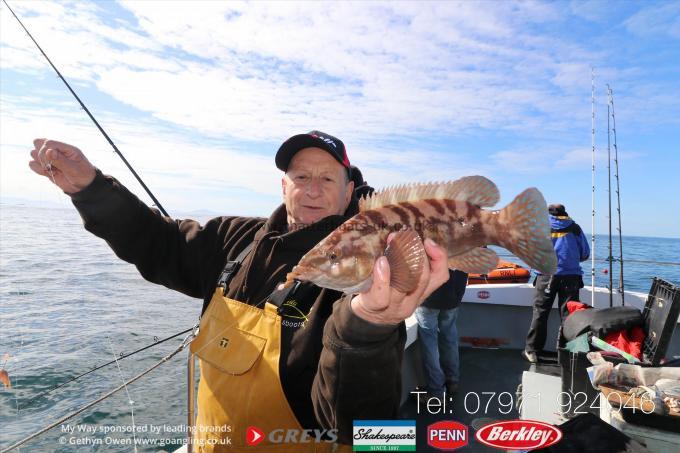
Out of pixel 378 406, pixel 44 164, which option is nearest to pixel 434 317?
pixel 378 406

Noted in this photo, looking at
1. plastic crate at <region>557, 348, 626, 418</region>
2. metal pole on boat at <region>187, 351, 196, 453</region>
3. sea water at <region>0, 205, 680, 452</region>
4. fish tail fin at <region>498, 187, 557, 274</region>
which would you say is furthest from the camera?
sea water at <region>0, 205, 680, 452</region>

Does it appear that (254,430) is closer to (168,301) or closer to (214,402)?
(214,402)

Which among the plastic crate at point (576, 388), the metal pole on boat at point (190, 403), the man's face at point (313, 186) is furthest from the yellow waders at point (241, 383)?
the plastic crate at point (576, 388)

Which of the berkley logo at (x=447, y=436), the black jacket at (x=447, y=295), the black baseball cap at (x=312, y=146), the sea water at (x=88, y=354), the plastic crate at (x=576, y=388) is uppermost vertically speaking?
the black baseball cap at (x=312, y=146)

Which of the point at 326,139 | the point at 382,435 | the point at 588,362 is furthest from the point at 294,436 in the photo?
the point at 588,362

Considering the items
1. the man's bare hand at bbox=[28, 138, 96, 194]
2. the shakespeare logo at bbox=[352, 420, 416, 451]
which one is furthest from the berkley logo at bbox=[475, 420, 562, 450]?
the man's bare hand at bbox=[28, 138, 96, 194]

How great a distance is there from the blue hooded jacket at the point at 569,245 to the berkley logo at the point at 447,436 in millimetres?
3739

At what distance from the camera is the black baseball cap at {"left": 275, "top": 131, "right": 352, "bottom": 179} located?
104 inches

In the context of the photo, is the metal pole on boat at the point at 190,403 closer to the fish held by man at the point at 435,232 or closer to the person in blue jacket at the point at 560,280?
the fish held by man at the point at 435,232

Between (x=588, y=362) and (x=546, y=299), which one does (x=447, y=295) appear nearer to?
(x=588, y=362)

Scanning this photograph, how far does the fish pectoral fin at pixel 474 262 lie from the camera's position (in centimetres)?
220

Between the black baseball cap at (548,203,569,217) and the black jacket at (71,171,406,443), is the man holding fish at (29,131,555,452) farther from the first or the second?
the black baseball cap at (548,203,569,217)

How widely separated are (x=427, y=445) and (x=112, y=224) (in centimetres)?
381

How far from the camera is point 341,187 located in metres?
2.78
